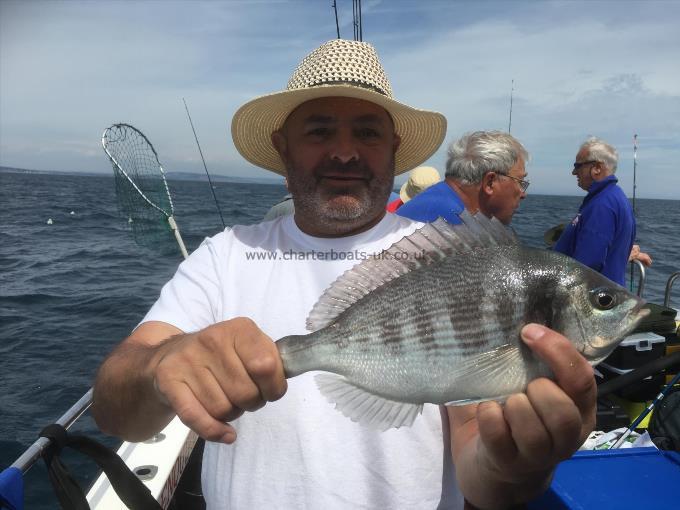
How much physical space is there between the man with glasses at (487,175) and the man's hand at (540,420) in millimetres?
2959

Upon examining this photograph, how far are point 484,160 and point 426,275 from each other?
321 centimetres

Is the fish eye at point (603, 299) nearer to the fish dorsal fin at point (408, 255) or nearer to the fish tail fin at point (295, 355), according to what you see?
the fish dorsal fin at point (408, 255)

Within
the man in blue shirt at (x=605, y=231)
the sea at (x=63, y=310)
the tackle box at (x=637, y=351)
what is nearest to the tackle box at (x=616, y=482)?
the tackle box at (x=637, y=351)

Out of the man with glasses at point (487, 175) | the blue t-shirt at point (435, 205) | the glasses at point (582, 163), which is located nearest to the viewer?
the blue t-shirt at point (435, 205)

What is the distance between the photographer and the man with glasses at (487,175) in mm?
4488

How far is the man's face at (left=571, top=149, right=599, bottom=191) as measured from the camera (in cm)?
578

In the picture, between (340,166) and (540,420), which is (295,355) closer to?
(540,420)

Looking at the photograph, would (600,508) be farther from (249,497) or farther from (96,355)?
(96,355)

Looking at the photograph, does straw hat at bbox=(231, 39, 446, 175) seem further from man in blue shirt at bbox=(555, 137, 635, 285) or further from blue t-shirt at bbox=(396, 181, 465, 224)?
man in blue shirt at bbox=(555, 137, 635, 285)

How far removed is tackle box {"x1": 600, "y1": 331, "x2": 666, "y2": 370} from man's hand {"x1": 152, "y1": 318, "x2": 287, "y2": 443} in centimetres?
436

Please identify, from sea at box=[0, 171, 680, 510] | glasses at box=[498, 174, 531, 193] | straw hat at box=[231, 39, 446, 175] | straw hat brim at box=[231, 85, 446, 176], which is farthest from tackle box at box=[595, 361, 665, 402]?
sea at box=[0, 171, 680, 510]

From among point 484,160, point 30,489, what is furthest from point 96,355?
point 484,160

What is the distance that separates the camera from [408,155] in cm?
312

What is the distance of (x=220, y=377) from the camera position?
132 centimetres
